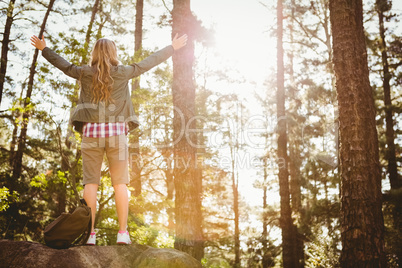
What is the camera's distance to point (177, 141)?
17.0ft

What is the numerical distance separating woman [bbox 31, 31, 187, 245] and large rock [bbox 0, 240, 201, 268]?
230mm

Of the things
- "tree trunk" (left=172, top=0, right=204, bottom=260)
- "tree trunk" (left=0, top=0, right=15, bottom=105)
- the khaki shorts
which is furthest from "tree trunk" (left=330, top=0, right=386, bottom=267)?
"tree trunk" (left=0, top=0, right=15, bottom=105)

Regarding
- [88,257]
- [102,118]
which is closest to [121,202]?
[88,257]

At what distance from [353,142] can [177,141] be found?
270 centimetres

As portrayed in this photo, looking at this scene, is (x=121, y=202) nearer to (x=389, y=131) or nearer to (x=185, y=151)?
(x=185, y=151)

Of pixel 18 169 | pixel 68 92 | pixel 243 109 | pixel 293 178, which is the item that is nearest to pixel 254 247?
pixel 293 178

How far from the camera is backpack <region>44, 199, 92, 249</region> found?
2.96 metres

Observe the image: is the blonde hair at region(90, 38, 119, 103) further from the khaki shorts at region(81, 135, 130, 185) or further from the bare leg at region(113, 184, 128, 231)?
the bare leg at region(113, 184, 128, 231)

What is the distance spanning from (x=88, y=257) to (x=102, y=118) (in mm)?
1521

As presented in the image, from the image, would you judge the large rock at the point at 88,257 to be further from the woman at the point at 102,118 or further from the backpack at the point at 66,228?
the woman at the point at 102,118

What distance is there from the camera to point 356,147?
4250 mm

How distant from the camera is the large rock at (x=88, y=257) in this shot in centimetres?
285

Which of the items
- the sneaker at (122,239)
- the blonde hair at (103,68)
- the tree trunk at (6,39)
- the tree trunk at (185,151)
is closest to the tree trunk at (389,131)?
the tree trunk at (185,151)

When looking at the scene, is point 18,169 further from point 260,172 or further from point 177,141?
point 260,172
